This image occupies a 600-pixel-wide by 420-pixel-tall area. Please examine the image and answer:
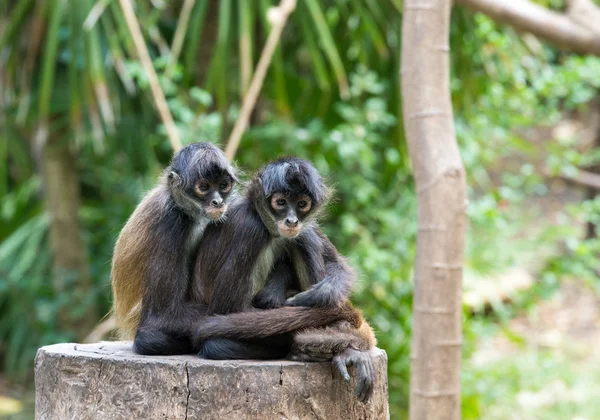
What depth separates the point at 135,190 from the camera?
27.4 feet

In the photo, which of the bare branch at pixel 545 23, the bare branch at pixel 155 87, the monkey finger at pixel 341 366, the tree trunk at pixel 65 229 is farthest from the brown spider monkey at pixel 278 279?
the tree trunk at pixel 65 229

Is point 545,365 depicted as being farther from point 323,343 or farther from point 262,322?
point 262,322

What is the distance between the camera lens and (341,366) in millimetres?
3057

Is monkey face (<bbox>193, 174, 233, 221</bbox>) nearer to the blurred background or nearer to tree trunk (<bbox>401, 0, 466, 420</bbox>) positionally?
tree trunk (<bbox>401, 0, 466, 420</bbox>)

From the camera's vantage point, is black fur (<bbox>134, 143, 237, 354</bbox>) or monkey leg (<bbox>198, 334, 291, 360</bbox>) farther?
black fur (<bbox>134, 143, 237, 354</bbox>)

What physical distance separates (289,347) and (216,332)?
11.9 inches

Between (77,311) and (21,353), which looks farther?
(21,353)

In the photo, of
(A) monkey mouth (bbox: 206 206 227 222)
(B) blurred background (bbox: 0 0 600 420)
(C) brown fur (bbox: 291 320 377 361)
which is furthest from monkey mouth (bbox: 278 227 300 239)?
(B) blurred background (bbox: 0 0 600 420)

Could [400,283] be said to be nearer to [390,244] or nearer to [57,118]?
[390,244]

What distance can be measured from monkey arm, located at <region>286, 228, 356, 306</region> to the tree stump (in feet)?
0.76

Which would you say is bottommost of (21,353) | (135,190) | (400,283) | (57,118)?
(21,353)

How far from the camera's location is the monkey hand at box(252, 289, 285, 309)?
10.8 ft

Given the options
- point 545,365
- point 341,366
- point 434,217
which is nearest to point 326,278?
point 341,366

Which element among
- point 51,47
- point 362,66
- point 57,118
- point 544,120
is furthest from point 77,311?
point 544,120
